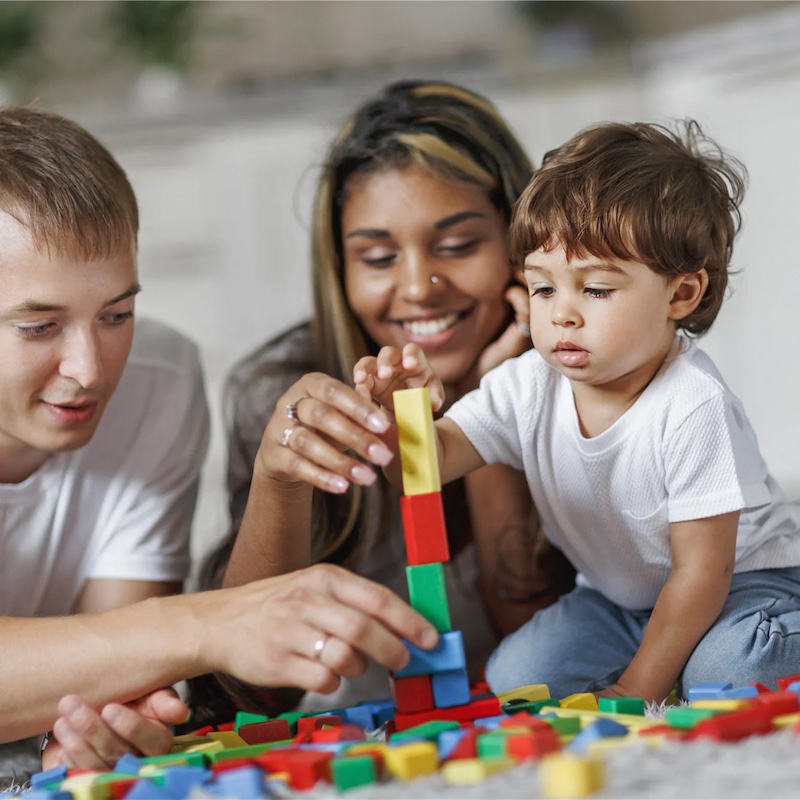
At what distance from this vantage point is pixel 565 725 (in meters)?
0.95

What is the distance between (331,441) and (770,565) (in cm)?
64

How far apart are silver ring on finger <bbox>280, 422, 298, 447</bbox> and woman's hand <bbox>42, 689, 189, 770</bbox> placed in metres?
0.30

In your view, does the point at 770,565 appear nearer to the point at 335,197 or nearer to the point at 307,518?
the point at 307,518

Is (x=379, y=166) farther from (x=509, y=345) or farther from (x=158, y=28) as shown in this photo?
(x=158, y=28)

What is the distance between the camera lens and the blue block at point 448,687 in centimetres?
104

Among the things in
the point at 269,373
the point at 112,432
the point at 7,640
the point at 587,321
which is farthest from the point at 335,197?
the point at 7,640

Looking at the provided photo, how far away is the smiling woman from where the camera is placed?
162cm

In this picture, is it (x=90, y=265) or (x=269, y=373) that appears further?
(x=269, y=373)

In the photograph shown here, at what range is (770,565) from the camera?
1407mm

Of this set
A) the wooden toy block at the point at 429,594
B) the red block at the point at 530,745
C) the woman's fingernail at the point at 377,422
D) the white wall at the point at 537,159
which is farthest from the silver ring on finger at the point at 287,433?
the white wall at the point at 537,159

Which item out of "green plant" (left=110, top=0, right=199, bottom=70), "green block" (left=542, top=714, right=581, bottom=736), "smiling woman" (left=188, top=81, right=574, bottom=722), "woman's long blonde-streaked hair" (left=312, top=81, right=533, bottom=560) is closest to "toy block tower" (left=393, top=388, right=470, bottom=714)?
"green block" (left=542, top=714, right=581, bottom=736)

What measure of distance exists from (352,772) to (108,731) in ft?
1.08

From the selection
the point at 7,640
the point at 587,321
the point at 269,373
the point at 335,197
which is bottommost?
the point at 7,640

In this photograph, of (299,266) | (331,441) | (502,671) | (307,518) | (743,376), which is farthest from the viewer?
(299,266)
